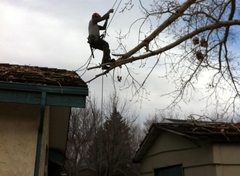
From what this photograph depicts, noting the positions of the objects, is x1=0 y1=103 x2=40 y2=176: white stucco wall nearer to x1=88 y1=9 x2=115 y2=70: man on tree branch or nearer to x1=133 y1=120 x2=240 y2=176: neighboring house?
x1=88 y1=9 x2=115 y2=70: man on tree branch

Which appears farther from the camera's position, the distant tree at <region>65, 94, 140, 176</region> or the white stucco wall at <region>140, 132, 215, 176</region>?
the distant tree at <region>65, 94, 140, 176</region>

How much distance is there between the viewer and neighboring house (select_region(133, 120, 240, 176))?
24.8 ft

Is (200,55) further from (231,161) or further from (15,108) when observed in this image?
(15,108)

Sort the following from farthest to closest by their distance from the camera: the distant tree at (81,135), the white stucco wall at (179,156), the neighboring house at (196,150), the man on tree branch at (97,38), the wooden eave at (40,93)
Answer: the distant tree at (81,135) < the white stucco wall at (179,156) < the neighboring house at (196,150) < the man on tree branch at (97,38) < the wooden eave at (40,93)

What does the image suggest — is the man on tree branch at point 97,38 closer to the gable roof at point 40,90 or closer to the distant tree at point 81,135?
the gable roof at point 40,90

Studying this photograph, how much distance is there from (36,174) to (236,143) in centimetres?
483

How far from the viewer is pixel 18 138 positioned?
17.5 feet

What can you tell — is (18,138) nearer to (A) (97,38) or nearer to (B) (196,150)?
(A) (97,38)

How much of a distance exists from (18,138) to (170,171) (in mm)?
5674

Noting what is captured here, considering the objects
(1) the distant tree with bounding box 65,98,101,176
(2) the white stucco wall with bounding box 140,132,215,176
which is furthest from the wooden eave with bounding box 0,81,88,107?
(1) the distant tree with bounding box 65,98,101,176

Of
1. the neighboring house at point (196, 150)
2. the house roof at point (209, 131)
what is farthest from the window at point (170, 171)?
the house roof at point (209, 131)

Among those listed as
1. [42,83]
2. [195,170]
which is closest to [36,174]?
[42,83]

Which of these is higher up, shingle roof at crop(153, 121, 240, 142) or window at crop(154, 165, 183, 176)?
shingle roof at crop(153, 121, 240, 142)

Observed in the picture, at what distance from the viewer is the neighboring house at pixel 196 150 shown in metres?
7.57
